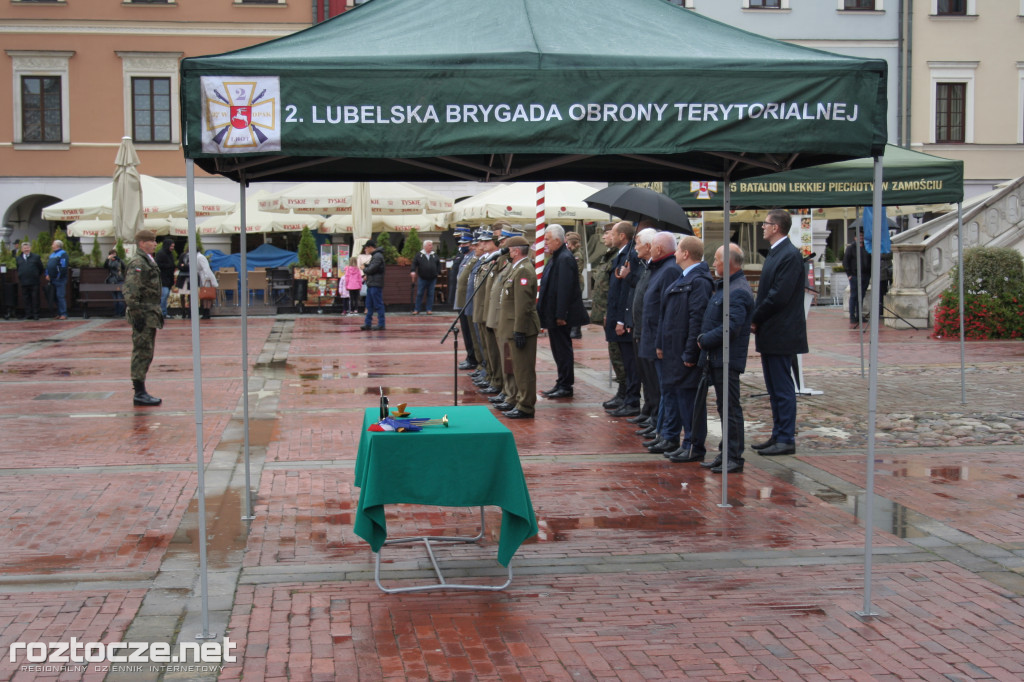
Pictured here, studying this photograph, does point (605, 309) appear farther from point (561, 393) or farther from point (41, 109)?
point (41, 109)

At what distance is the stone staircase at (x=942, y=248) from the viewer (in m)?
22.7

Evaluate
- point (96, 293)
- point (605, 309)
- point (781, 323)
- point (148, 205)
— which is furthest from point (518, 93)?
point (96, 293)

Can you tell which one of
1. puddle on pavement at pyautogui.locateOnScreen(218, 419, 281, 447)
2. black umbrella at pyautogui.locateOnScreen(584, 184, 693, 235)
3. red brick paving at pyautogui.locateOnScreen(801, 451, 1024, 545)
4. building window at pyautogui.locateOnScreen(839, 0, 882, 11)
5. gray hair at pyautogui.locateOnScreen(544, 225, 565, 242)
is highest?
building window at pyautogui.locateOnScreen(839, 0, 882, 11)

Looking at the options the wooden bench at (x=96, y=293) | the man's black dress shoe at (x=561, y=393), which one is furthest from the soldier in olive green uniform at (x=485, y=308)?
the wooden bench at (x=96, y=293)

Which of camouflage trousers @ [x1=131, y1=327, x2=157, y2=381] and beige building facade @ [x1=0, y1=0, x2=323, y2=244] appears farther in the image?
beige building facade @ [x1=0, y1=0, x2=323, y2=244]

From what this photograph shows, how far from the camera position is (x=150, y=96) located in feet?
121

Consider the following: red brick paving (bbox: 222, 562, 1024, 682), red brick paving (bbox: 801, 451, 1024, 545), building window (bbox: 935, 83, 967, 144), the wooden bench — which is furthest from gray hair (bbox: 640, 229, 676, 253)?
building window (bbox: 935, 83, 967, 144)

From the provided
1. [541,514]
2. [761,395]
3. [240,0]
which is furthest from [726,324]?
[240,0]

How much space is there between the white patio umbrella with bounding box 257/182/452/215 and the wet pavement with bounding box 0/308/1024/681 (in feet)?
44.7

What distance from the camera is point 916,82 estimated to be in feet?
128

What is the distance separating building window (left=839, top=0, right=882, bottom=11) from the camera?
38812mm

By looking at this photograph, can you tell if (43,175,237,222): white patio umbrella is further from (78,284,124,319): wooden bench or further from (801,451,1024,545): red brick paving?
(801,451,1024,545): red brick paving

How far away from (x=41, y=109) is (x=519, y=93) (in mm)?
35755

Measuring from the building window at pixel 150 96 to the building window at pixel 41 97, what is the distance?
201 cm
